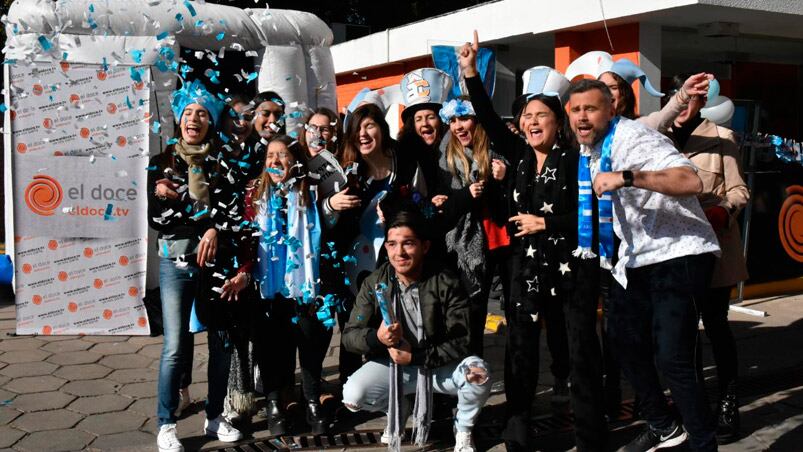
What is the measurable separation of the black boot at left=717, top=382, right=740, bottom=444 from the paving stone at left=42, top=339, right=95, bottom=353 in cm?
456

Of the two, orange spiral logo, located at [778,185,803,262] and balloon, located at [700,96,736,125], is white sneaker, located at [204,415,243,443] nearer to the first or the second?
balloon, located at [700,96,736,125]

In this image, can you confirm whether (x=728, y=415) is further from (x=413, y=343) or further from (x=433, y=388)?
(x=413, y=343)

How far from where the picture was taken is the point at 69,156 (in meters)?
6.64

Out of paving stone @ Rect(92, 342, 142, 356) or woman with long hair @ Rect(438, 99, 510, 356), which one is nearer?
woman with long hair @ Rect(438, 99, 510, 356)

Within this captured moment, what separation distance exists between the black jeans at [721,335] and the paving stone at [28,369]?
4.24 meters

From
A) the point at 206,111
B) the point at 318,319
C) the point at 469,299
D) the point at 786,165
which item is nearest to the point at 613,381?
the point at 469,299

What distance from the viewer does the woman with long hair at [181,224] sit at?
4188 mm

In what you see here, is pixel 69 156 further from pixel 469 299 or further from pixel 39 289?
pixel 469 299

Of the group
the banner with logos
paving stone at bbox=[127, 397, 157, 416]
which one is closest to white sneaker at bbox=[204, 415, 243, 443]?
paving stone at bbox=[127, 397, 157, 416]

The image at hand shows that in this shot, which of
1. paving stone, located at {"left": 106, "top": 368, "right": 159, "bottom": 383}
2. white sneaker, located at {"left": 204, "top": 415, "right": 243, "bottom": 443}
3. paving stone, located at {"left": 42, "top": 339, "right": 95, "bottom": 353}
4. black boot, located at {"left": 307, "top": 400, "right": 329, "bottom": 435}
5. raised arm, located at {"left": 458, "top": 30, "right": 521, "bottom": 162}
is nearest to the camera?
raised arm, located at {"left": 458, "top": 30, "right": 521, "bottom": 162}

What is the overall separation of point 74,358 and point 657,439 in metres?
4.19

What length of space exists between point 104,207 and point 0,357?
1.40 m

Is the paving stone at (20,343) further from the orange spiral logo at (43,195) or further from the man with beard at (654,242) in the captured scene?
the man with beard at (654,242)

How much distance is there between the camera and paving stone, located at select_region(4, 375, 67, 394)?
530 centimetres
